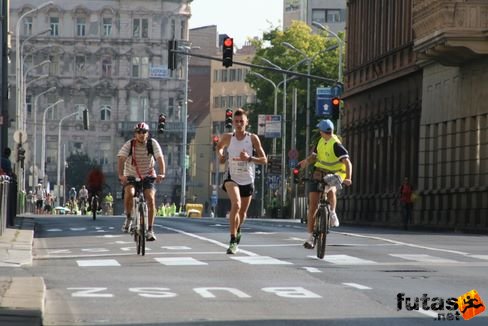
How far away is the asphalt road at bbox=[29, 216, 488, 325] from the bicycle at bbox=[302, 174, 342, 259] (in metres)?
0.30

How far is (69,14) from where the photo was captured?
192 metres

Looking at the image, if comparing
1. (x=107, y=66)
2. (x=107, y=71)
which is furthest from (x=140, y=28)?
(x=107, y=71)

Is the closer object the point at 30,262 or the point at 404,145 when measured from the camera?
the point at 30,262

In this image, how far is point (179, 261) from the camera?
86.2 ft

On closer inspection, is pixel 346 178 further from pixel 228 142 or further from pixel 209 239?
pixel 209 239

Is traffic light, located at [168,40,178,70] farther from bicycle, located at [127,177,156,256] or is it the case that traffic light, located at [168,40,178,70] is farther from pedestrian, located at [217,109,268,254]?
pedestrian, located at [217,109,268,254]

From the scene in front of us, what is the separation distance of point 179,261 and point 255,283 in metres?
5.48

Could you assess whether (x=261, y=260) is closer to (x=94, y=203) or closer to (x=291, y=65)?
(x=94, y=203)

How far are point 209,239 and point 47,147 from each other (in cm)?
15448

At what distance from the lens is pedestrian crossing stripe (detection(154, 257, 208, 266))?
25.6m

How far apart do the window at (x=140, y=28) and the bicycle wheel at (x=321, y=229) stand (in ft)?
545

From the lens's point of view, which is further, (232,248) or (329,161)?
(232,248)

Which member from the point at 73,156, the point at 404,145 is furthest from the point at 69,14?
the point at 404,145

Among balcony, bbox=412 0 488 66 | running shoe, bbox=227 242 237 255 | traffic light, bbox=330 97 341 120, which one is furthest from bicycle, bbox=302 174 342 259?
traffic light, bbox=330 97 341 120
